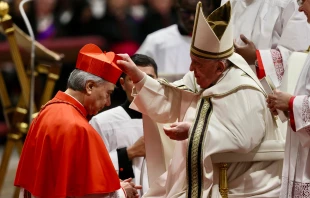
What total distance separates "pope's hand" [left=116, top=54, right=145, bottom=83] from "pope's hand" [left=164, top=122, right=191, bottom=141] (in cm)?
36

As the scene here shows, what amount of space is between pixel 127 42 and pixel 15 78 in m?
1.40

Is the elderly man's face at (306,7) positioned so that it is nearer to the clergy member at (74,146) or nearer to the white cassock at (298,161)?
the white cassock at (298,161)

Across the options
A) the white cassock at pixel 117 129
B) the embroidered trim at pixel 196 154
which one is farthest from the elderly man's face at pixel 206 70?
the white cassock at pixel 117 129

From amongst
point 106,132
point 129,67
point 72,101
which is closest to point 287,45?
point 129,67

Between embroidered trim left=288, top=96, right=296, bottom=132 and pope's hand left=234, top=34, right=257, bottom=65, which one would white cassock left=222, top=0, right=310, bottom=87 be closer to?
pope's hand left=234, top=34, right=257, bottom=65

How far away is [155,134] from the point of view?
5555mm

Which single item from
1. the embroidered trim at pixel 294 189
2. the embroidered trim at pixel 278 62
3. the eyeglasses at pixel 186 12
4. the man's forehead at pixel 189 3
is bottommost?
the embroidered trim at pixel 294 189

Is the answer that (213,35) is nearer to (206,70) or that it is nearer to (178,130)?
(206,70)

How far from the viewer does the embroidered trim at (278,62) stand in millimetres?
5789

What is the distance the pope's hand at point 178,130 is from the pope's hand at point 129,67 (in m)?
0.36

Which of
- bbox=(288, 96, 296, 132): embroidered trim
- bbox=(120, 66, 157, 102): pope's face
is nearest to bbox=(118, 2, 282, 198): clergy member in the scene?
bbox=(288, 96, 296, 132): embroidered trim

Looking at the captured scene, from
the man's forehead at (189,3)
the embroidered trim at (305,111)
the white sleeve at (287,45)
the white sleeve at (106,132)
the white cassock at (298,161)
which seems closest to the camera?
the embroidered trim at (305,111)

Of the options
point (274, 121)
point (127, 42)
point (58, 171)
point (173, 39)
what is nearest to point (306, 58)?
point (274, 121)

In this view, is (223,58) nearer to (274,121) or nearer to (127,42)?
(274,121)
